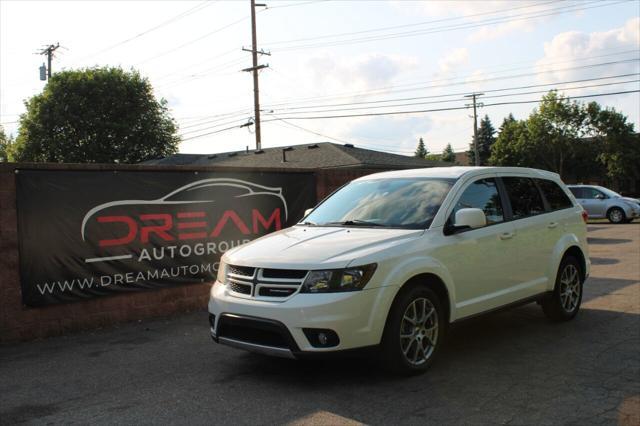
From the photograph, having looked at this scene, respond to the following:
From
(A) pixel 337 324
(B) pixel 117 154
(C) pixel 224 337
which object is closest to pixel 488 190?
(A) pixel 337 324

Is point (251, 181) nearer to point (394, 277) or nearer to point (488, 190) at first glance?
point (488, 190)

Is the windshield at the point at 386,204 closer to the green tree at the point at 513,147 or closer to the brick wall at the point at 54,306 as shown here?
the brick wall at the point at 54,306

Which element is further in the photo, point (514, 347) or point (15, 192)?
point (15, 192)

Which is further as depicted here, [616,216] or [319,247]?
[616,216]

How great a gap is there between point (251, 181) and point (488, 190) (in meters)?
4.26

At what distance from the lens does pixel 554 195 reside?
7.20m

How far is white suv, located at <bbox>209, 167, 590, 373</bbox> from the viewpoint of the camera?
457cm

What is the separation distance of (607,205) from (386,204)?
928 inches

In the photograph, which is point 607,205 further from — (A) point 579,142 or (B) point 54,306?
(A) point 579,142

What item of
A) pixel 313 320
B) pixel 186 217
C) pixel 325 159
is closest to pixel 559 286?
pixel 313 320

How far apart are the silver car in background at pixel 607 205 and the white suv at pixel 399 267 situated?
21.1 meters

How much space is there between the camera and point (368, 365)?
5.30m

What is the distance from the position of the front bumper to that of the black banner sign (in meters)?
3.29

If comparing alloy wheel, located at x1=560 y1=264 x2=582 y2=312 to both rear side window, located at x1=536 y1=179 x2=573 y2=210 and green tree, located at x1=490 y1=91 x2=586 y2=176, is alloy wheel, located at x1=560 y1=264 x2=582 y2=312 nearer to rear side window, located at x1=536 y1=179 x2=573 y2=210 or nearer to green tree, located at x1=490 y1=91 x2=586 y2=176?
rear side window, located at x1=536 y1=179 x2=573 y2=210
